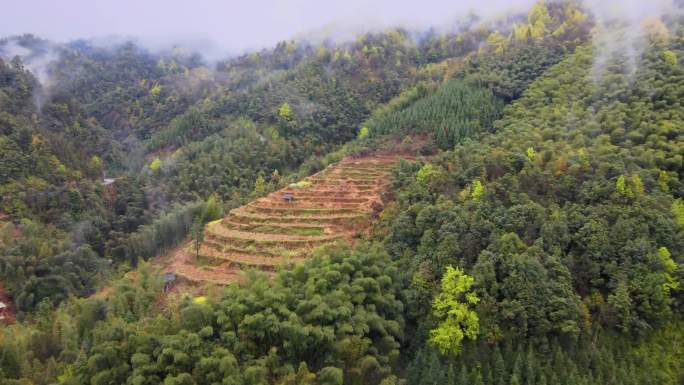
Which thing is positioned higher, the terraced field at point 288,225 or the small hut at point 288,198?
the small hut at point 288,198

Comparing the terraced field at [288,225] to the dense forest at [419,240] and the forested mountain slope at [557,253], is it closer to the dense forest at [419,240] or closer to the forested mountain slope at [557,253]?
the dense forest at [419,240]

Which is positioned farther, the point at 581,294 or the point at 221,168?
the point at 221,168

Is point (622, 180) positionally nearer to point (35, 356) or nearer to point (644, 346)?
point (644, 346)

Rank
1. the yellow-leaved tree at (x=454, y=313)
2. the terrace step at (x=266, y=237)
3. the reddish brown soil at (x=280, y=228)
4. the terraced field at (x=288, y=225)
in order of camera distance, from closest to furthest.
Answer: the yellow-leaved tree at (x=454, y=313) < the reddish brown soil at (x=280, y=228) < the terraced field at (x=288, y=225) < the terrace step at (x=266, y=237)

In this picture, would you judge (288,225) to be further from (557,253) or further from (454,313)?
(557,253)

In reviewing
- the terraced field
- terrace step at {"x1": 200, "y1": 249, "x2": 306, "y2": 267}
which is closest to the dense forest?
the terraced field

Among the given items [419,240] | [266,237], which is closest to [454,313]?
[419,240]

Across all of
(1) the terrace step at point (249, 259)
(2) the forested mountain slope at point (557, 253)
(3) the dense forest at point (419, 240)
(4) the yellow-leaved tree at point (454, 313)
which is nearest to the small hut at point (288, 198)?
(3) the dense forest at point (419, 240)

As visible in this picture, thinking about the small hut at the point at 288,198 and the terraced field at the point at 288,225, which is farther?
the small hut at the point at 288,198

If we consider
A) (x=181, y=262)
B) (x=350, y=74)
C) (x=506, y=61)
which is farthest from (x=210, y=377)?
(x=350, y=74)
